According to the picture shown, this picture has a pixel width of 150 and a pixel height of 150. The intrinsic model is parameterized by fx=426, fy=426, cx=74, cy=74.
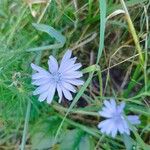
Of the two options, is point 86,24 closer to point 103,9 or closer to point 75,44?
point 75,44

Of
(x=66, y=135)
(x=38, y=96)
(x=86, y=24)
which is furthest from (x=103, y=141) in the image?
(x=86, y=24)

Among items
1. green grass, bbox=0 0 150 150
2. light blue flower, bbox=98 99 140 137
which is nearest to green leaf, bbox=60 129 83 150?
green grass, bbox=0 0 150 150

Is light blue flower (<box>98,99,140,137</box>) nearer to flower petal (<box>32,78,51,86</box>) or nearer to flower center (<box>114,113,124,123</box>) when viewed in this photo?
flower center (<box>114,113,124,123</box>)

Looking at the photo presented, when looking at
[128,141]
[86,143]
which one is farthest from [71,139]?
[128,141]

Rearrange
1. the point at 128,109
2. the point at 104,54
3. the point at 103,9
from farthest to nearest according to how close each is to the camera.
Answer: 1. the point at 104,54
2. the point at 128,109
3. the point at 103,9

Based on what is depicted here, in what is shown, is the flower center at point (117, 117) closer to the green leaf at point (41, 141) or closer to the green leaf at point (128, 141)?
the green leaf at point (128, 141)

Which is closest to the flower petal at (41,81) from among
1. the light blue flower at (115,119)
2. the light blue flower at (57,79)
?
the light blue flower at (57,79)
